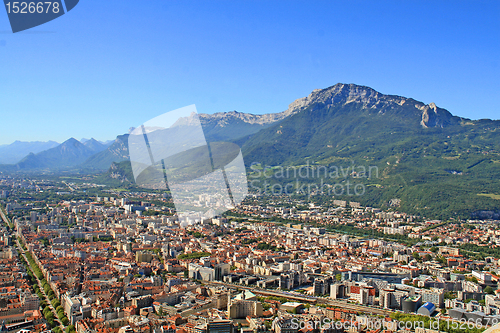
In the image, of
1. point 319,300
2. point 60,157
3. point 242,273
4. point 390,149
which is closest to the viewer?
point 319,300

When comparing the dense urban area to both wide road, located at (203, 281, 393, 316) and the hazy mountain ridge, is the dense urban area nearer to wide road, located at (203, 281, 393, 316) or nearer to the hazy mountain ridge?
wide road, located at (203, 281, 393, 316)

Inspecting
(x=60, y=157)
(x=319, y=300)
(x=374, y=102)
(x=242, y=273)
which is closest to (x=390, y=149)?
(x=374, y=102)

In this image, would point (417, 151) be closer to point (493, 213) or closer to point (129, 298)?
point (493, 213)

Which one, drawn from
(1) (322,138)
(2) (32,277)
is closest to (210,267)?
(2) (32,277)

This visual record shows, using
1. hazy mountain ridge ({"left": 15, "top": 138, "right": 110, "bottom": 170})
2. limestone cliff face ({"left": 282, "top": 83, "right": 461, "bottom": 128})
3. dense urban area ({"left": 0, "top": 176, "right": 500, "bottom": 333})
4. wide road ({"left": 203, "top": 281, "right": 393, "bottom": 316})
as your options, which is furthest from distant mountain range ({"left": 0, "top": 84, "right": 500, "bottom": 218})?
wide road ({"left": 203, "top": 281, "right": 393, "bottom": 316})

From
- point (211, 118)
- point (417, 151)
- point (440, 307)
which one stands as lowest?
point (440, 307)

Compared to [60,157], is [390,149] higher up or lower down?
lower down

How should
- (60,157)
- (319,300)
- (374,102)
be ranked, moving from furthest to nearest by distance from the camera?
(60,157) → (374,102) → (319,300)

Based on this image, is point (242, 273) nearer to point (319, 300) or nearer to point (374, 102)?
point (319, 300)
